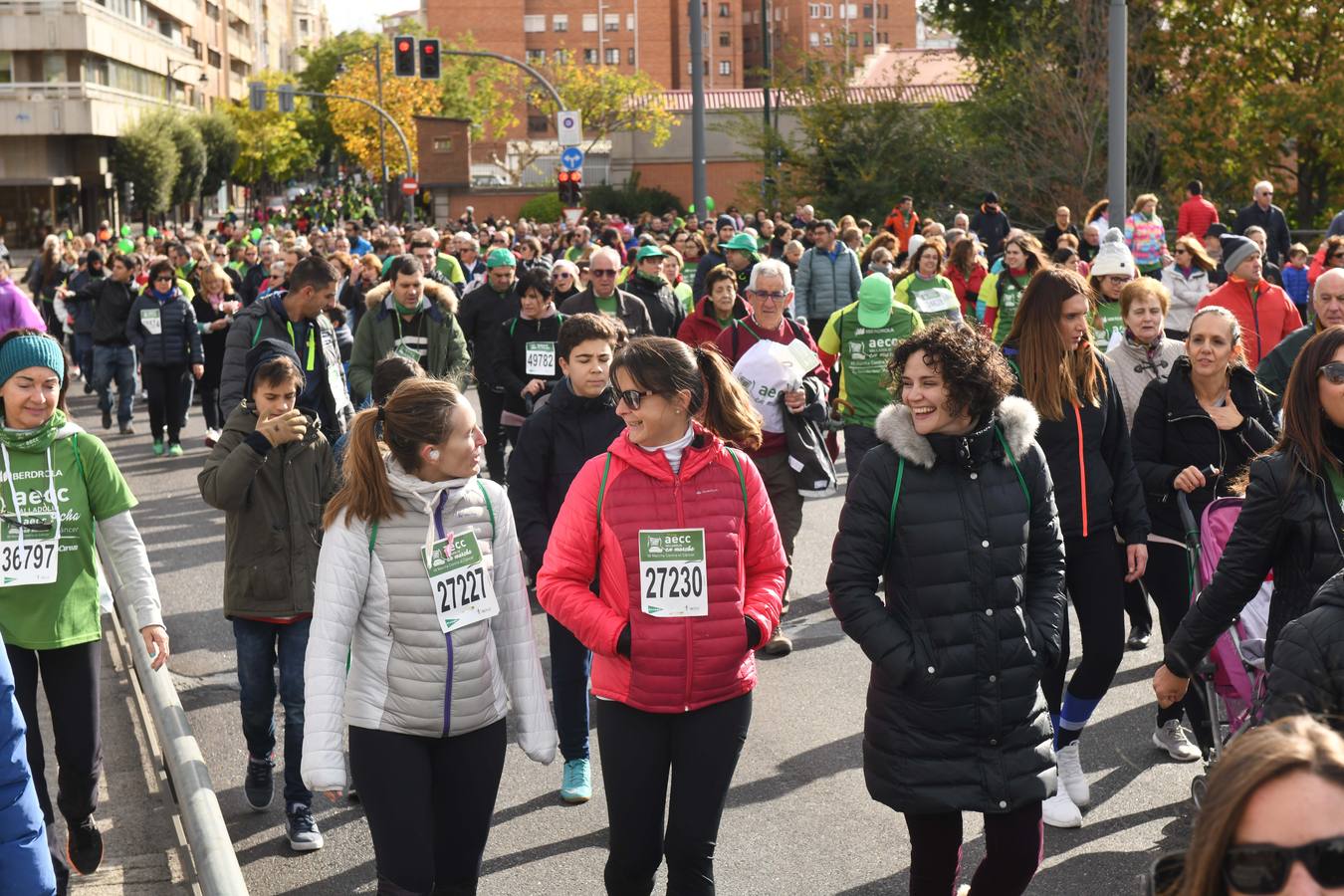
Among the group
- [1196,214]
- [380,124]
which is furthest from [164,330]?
[380,124]

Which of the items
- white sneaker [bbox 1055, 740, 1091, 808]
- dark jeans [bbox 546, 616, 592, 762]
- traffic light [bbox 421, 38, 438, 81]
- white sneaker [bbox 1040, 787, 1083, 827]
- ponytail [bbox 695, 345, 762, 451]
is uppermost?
traffic light [bbox 421, 38, 438, 81]

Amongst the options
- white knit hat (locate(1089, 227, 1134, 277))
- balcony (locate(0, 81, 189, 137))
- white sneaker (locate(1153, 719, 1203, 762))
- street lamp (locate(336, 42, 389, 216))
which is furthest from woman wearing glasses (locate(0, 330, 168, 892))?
balcony (locate(0, 81, 189, 137))

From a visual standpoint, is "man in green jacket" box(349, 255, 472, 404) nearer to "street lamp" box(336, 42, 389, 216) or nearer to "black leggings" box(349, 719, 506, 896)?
"black leggings" box(349, 719, 506, 896)

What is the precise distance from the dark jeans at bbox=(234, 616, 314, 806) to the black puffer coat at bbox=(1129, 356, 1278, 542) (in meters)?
3.33

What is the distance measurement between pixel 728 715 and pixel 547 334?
6.40m

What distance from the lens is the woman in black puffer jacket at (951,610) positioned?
4566mm

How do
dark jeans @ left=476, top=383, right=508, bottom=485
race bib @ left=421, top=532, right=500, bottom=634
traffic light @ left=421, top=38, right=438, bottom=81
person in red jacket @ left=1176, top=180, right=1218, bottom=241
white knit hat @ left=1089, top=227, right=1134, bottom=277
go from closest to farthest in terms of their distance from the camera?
1. race bib @ left=421, top=532, right=500, bottom=634
2. white knit hat @ left=1089, top=227, right=1134, bottom=277
3. dark jeans @ left=476, top=383, right=508, bottom=485
4. person in red jacket @ left=1176, top=180, right=1218, bottom=241
5. traffic light @ left=421, top=38, right=438, bottom=81

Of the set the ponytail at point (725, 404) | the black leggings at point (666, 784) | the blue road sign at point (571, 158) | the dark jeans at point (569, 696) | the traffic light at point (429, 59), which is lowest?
A: the dark jeans at point (569, 696)

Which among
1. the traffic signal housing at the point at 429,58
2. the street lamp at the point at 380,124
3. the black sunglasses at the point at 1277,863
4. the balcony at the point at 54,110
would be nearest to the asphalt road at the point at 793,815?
the black sunglasses at the point at 1277,863

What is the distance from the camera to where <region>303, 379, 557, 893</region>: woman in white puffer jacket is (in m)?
4.69

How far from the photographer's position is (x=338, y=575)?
475 cm

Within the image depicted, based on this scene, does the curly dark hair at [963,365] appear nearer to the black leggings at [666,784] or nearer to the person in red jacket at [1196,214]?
the black leggings at [666,784]

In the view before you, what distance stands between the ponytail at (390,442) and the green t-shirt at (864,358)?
5301 millimetres

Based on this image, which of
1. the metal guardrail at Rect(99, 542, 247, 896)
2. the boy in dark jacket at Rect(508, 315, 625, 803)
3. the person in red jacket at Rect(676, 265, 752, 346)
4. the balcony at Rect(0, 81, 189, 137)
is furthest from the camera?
the balcony at Rect(0, 81, 189, 137)
